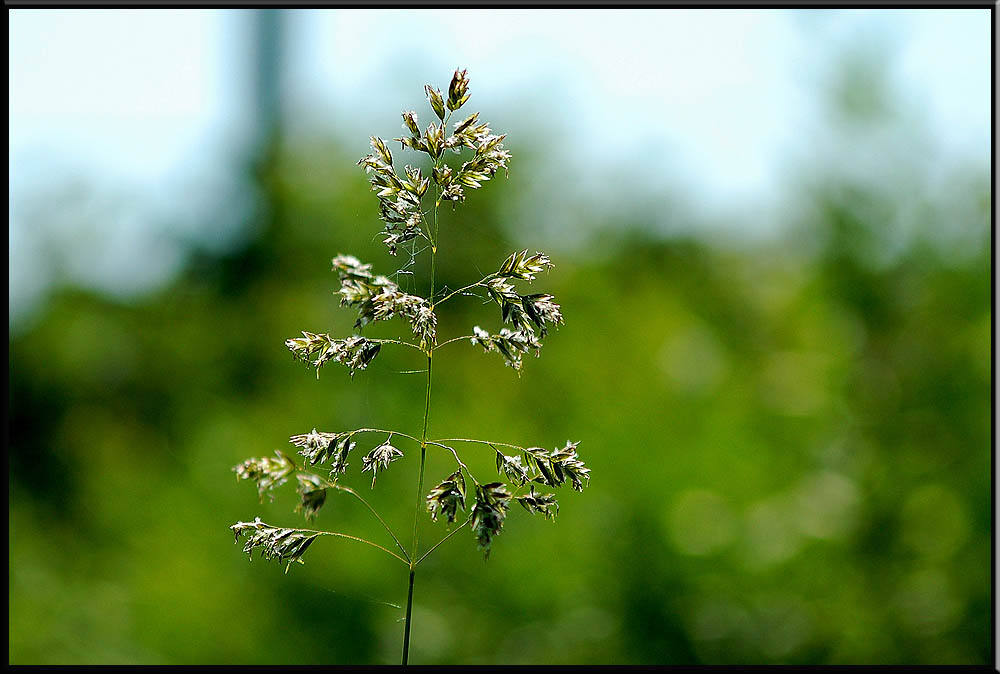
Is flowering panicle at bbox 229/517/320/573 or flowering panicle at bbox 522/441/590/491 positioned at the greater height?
flowering panicle at bbox 522/441/590/491

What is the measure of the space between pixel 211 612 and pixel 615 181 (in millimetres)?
896

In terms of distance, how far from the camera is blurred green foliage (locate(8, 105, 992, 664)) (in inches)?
40.1

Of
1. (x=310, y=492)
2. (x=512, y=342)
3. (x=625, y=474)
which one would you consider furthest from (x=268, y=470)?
(x=625, y=474)

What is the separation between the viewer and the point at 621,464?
1084 millimetres

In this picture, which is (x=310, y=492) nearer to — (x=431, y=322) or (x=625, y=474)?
(x=431, y=322)

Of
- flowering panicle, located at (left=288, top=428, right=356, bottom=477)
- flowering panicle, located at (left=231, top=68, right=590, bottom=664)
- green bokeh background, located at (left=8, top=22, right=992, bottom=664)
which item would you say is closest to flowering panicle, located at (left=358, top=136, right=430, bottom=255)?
flowering panicle, located at (left=231, top=68, right=590, bottom=664)

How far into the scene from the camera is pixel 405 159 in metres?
1.06

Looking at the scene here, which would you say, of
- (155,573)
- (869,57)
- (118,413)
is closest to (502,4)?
(869,57)

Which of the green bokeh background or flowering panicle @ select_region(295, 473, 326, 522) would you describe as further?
the green bokeh background

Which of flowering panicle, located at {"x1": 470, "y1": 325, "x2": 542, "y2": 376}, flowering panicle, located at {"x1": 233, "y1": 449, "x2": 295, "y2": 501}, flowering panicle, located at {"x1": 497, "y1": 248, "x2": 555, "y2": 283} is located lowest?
flowering panicle, located at {"x1": 233, "y1": 449, "x2": 295, "y2": 501}

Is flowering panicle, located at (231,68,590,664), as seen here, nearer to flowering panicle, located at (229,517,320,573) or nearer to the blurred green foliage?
flowering panicle, located at (229,517,320,573)

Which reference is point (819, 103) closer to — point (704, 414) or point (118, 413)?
point (704, 414)

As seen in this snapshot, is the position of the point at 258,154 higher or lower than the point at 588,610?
higher

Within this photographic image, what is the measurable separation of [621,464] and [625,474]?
0.6 inches
